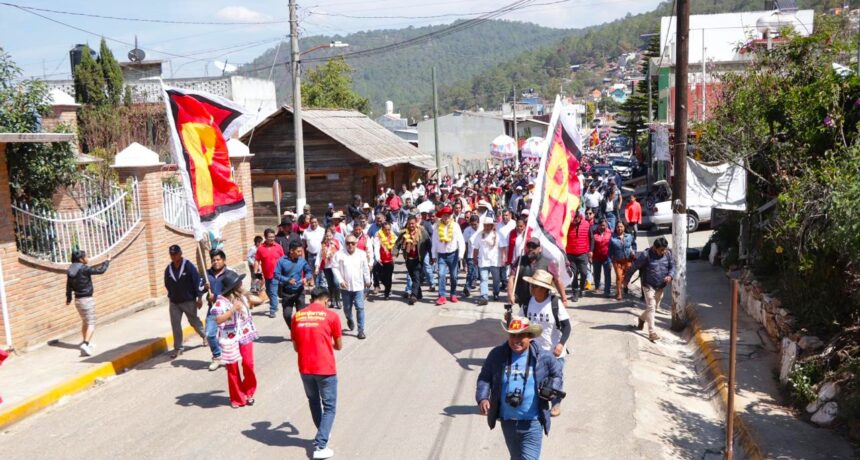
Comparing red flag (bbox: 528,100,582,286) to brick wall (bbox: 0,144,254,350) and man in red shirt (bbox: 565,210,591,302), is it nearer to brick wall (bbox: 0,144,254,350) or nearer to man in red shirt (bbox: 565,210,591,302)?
man in red shirt (bbox: 565,210,591,302)

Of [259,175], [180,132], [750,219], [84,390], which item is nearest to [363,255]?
[180,132]

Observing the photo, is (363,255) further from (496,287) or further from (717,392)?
(717,392)

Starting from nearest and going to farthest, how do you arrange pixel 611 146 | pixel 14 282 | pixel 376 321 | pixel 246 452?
pixel 246 452, pixel 14 282, pixel 376 321, pixel 611 146

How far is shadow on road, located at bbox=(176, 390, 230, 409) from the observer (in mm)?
8711

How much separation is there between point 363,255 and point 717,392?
5211 millimetres

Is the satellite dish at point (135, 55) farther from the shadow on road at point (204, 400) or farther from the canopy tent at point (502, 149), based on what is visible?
the shadow on road at point (204, 400)

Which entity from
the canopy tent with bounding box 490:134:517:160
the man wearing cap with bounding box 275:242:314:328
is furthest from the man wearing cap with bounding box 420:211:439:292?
the canopy tent with bounding box 490:134:517:160

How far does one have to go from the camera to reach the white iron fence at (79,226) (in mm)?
11664

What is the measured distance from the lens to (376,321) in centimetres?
1287

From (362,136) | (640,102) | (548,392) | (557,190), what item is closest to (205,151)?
(557,190)

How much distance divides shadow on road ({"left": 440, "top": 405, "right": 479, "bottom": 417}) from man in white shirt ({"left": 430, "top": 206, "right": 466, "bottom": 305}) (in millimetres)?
5721

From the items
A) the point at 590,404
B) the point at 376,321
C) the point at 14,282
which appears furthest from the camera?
the point at 376,321

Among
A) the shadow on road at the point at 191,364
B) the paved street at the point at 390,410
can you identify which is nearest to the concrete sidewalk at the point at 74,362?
the paved street at the point at 390,410

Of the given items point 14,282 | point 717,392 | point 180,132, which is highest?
point 180,132
